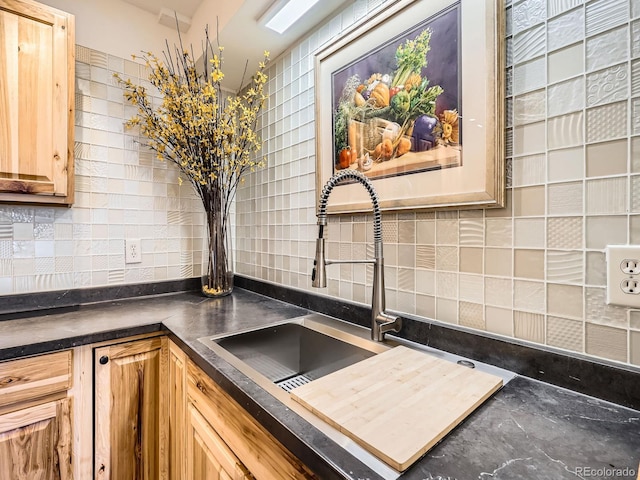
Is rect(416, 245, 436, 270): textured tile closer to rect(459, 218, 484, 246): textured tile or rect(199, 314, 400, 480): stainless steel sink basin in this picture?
rect(459, 218, 484, 246): textured tile

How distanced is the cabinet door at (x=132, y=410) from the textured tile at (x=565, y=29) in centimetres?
144

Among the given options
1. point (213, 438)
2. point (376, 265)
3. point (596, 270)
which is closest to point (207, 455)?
point (213, 438)

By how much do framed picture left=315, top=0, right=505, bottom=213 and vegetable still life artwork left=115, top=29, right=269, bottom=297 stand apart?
1.50 ft

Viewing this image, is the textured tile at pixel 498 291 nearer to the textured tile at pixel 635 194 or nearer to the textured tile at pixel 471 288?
the textured tile at pixel 471 288

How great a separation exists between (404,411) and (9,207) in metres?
1.65

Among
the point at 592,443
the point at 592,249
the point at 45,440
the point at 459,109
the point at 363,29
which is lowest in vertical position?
the point at 45,440

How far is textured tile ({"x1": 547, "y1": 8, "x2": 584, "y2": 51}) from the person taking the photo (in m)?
0.68

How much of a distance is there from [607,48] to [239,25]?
49.0 inches

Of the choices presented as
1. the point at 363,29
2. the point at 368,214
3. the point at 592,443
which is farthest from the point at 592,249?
the point at 363,29

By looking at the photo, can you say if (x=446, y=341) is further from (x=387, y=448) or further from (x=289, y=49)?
(x=289, y=49)

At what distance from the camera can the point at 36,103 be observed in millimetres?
1177

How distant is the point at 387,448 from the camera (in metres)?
0.47

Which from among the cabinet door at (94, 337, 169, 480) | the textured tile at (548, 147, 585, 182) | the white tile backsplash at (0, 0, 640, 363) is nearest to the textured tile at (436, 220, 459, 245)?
the white tile backsplash at (0, 0, 640, 363)

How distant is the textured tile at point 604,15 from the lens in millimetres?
632
